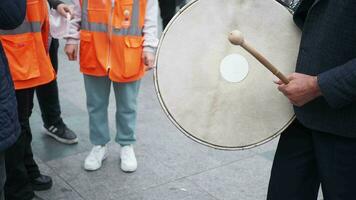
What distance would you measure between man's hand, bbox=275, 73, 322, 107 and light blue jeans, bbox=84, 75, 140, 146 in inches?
59.8

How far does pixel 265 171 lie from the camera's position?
3.53 meters

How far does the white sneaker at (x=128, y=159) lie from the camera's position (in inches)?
135

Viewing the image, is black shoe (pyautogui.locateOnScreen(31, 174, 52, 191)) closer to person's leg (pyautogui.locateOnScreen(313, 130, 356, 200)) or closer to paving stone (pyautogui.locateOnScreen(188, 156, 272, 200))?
paving stone (pyautogui.locateOnScreen(188, 156, 272, 200))

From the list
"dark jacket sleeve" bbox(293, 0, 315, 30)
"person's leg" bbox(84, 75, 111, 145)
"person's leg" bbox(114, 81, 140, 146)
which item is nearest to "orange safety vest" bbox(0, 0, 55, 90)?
"person's leg" bbox(84, 75, 111, 145)

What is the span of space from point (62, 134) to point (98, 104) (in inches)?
25.5

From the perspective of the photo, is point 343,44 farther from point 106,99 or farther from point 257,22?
point 106,99

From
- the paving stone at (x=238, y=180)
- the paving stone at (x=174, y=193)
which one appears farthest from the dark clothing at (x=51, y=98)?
the paving stone at (x=238, y=180)

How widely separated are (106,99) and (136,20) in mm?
605

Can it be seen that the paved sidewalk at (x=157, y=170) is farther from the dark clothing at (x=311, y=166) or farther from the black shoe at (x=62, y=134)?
the dark clothing at (x=311, y=166)

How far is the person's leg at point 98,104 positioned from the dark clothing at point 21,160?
48 centimetres

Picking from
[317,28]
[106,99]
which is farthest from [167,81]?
[106,99]

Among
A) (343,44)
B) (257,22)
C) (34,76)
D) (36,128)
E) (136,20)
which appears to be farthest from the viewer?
(36,128)

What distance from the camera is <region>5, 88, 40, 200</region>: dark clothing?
2734mm

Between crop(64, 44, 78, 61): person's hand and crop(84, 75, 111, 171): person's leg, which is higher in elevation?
crop(64, 44, 78, 61): person's hand
